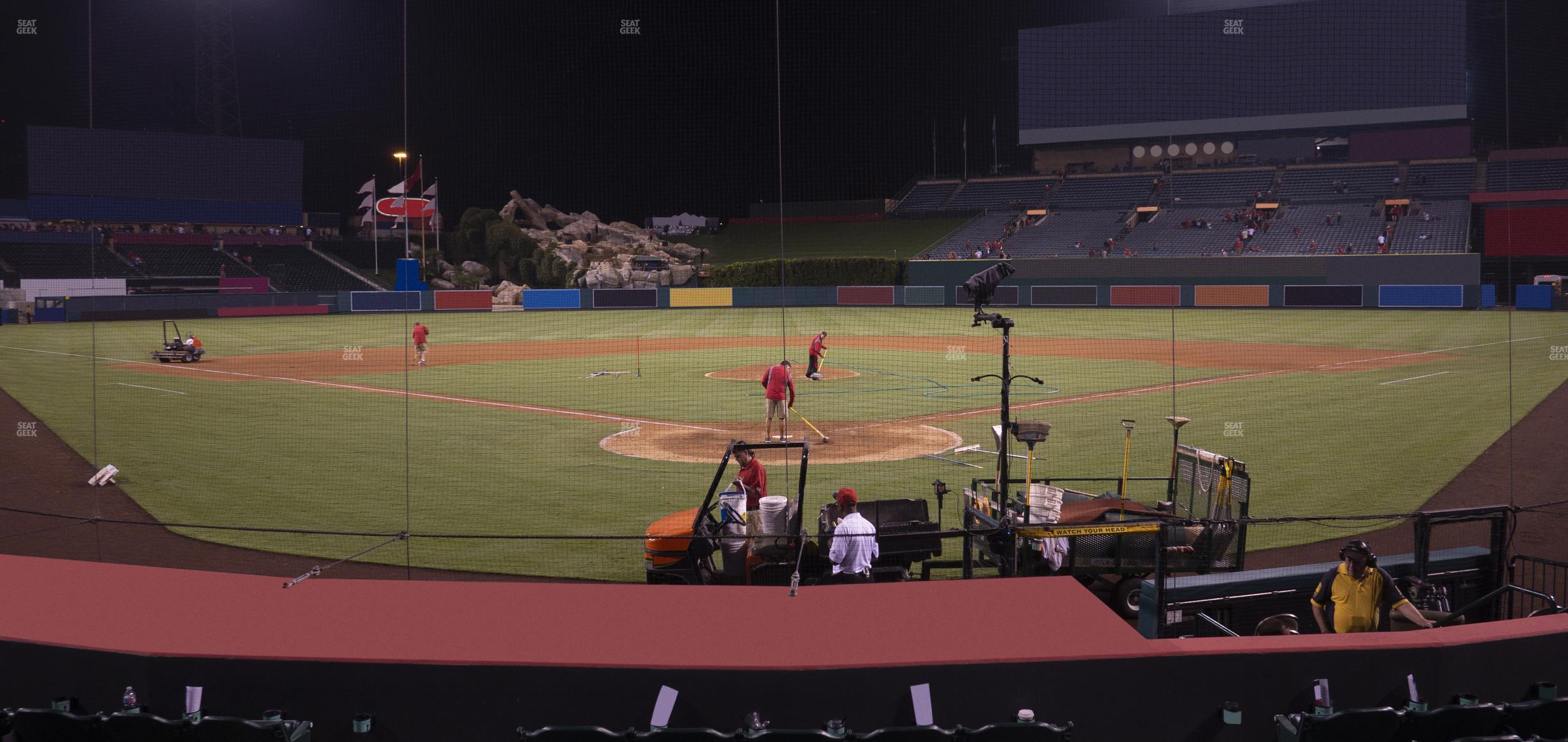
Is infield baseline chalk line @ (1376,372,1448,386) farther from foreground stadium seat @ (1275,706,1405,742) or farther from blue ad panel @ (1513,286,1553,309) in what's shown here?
blue ad panel @ (1513,286,1553,309)

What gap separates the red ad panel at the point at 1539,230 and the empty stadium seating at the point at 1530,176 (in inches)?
61.4

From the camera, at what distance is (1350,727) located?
185 inches

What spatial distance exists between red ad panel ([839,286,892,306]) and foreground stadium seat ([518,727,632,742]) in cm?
5591

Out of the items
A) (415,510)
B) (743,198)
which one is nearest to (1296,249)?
(743,198)

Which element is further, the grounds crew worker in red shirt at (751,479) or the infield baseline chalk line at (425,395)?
the infield baseline chalk line at (425,395)

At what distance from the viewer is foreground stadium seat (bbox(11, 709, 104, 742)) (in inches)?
181

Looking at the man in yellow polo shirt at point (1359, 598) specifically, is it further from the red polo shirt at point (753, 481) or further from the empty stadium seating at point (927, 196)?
the empty stadium seating at point (927, 196)

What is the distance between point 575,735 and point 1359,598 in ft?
16.5

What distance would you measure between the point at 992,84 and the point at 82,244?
48.4 meters

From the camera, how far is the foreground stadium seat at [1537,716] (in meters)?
4.84

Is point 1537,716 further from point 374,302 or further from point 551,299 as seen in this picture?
point 374,302

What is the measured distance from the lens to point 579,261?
4531 cm

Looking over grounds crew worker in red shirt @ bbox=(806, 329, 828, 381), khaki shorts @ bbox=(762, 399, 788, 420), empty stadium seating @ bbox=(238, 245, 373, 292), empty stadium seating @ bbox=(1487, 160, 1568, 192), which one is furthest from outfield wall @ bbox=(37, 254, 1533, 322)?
khaki shorts @ bbox=(762, 399, 788, 420)

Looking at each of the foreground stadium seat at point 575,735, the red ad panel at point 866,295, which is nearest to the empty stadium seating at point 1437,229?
the red ad panel at point 866,295
